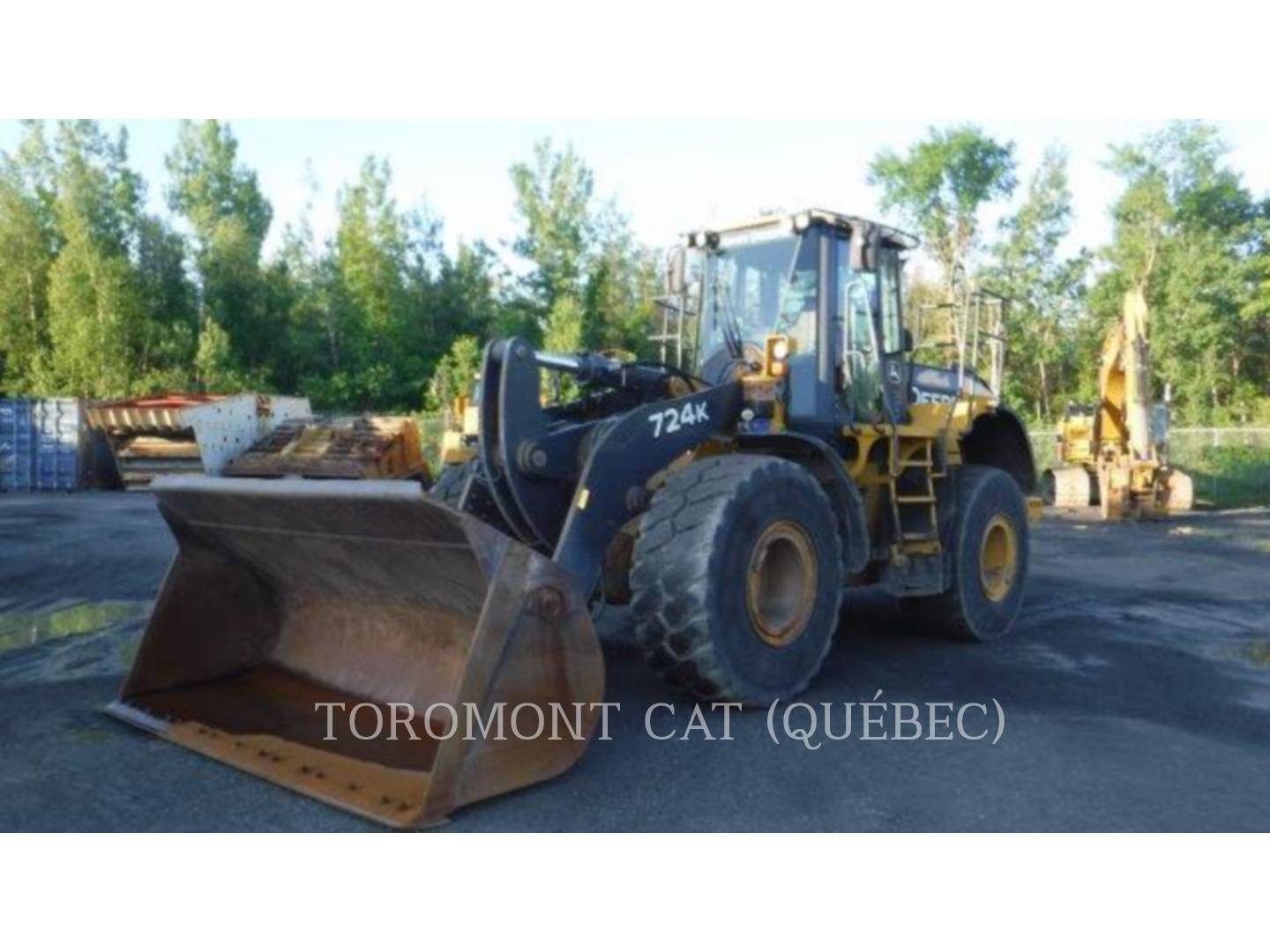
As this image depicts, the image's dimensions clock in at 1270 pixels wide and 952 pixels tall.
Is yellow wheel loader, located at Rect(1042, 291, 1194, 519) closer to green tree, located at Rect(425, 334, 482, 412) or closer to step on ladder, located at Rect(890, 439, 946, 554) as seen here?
step on ladder, located at Rect(890, 439, 946, 554)

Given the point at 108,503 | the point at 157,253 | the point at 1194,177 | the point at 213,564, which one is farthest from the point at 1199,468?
the point at 157,253

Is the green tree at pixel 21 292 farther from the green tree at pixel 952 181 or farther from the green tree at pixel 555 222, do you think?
the green tree at pixel 952 181

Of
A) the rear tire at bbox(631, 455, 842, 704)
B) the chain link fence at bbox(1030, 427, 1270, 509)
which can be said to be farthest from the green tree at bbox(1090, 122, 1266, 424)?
the rear tire at bbox(631, 455, 842, 704)

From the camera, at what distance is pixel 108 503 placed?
18.7 meters

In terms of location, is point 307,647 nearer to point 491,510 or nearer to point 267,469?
point 491,510

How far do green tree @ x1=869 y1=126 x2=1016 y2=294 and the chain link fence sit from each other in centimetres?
1612

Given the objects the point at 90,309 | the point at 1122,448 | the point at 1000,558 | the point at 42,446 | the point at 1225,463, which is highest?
the point at 90,309

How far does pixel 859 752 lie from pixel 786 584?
1005 millimetres

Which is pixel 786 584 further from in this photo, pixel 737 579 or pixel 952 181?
pixel 952 181

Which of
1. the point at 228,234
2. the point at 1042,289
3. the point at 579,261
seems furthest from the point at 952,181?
the point at 228,234

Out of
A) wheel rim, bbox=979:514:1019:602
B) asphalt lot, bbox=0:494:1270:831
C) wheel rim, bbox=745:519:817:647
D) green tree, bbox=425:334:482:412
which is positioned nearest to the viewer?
asphalt lot, bbox=0:494:1270:831

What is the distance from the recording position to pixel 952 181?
4025 cm

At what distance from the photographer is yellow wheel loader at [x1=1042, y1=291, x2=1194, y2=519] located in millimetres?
19031

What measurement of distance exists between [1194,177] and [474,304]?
25886 millimetres
